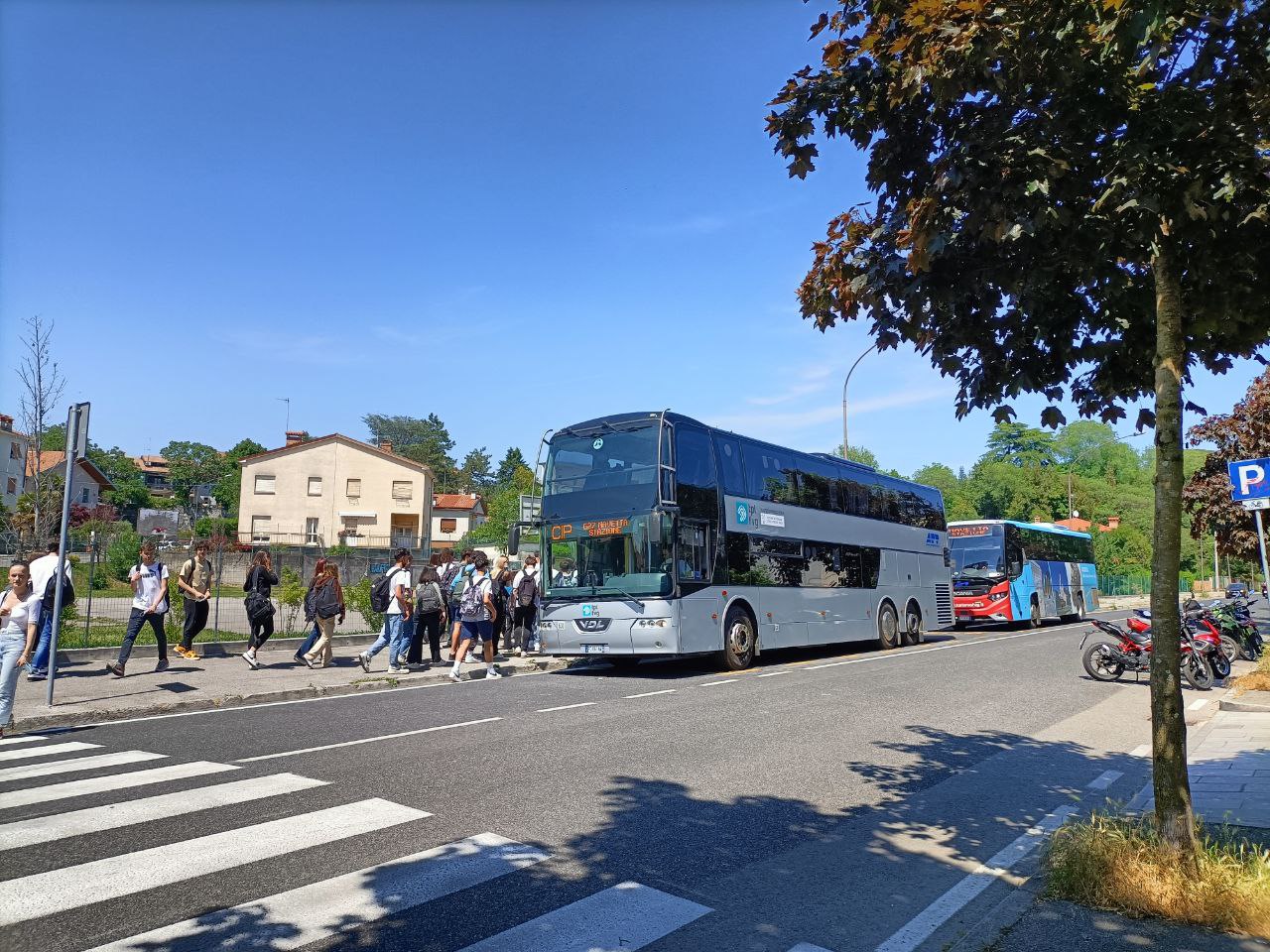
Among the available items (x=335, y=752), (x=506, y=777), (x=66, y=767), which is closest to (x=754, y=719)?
(x=506, y=777)

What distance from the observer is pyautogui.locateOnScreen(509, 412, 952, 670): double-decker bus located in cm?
1412

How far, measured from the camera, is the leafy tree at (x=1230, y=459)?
22.1 meters

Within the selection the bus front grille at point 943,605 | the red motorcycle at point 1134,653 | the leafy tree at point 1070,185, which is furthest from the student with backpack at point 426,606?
the bus front grille at point 943,605

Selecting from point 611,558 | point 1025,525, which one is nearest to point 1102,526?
point 1025,525

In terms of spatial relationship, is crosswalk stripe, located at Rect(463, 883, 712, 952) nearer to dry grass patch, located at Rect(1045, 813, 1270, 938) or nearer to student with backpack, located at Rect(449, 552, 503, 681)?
dry grass patch, located at Rect(1045, 813, 1270, 938)

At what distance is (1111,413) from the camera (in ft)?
18.7

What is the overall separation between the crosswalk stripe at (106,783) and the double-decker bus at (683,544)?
295 inches

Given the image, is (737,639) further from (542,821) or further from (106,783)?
(106,783)

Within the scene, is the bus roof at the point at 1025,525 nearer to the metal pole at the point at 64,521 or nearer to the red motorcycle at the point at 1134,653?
the red motorcycle at the point at 1134,653

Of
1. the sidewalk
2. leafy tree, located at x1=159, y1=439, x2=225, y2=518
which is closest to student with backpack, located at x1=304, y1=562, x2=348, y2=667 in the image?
the sidewalk

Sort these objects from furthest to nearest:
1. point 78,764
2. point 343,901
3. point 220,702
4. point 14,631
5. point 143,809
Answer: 1. point 220,702
2. point 14,631
3. point 78,764
4. point 143,809
5. point 343,901

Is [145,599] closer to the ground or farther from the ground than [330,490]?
closer to the ground

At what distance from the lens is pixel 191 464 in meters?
111

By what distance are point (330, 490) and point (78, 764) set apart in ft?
206
